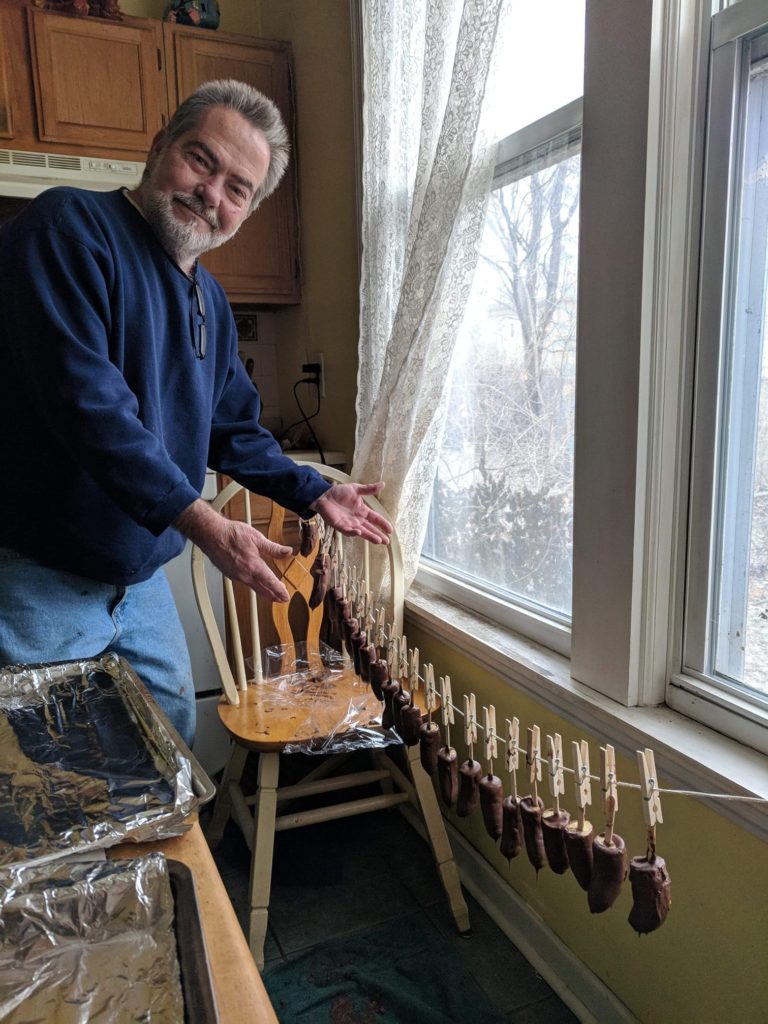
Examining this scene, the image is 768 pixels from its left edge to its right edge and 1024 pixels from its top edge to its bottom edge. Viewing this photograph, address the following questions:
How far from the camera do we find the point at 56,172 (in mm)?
2213

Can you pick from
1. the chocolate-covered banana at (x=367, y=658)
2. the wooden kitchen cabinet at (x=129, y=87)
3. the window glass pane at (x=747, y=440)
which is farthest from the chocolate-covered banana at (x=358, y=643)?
the wooden kitchen cabinet at (x=129, y=87)

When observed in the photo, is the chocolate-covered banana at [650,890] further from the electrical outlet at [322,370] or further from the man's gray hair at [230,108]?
the electrical outlet at [322,370]

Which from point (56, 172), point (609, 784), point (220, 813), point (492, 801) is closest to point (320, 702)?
point (220, 813)

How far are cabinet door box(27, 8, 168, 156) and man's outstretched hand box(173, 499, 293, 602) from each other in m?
1.84

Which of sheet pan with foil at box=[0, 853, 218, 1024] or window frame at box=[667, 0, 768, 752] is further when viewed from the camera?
window frame at box=[667, 0, 768, 752]

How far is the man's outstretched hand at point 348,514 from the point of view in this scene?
131cm

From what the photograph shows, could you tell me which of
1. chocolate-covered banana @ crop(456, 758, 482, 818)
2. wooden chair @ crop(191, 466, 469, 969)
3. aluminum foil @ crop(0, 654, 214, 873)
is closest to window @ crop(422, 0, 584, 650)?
wooden chair @ crop(191, 466, 469, 969)

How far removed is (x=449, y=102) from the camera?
1367 mm

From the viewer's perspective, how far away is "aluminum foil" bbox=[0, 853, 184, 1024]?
0.50m

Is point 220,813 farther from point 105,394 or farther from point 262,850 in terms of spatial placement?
point 105,394

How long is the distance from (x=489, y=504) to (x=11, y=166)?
69.6 inches

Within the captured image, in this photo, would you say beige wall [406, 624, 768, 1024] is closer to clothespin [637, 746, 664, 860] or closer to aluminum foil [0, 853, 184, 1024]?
clothespin [637, 746, 664, 860]

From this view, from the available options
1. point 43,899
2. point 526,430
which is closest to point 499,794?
point 43,899

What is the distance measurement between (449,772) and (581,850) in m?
0.28
